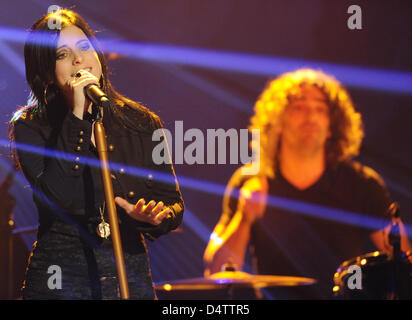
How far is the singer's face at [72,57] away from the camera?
74.1 inches

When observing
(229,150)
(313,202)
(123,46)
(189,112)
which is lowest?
(313,202)

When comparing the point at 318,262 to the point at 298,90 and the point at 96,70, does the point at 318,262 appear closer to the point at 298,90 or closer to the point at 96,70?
the point at 298,90

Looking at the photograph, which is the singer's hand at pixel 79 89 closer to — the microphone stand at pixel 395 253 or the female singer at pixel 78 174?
the female singer at pixel 78 174

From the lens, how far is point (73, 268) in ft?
5.52

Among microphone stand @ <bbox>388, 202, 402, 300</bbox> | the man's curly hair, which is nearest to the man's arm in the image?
the man's curly hair

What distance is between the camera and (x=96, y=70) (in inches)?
74.5

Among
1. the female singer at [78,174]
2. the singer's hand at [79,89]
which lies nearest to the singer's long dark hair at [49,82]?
the female singer at [78,174]

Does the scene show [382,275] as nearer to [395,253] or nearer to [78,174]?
[395,253]

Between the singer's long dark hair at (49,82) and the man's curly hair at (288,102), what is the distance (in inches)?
90.7

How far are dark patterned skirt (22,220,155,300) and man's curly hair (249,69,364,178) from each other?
8.56ft

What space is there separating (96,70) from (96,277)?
2.18 ft

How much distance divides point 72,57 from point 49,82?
13 centimetres

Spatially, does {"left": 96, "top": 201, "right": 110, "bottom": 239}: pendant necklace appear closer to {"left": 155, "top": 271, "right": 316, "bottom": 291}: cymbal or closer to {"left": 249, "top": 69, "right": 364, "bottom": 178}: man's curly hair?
{"left": 155, "top": 271, "right": 316, "bottom": 291}: cymbal
